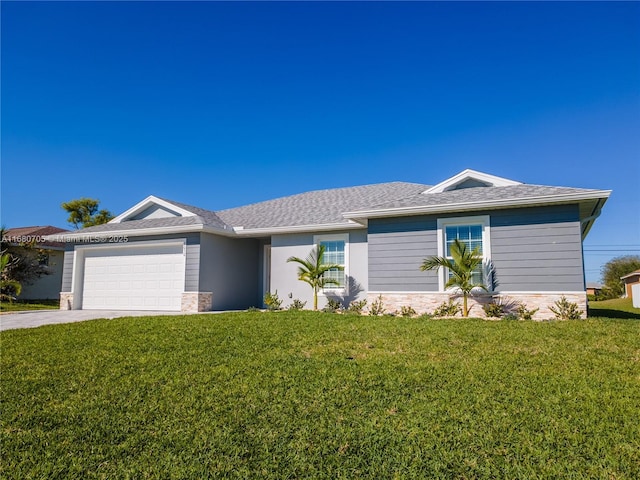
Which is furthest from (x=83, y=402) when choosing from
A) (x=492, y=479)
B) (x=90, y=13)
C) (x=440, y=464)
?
(x=90, y=13)

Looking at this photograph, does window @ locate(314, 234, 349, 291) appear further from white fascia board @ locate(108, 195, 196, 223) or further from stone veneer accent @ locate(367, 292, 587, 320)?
white fascia board @ locate(108, 195, 196, 223)

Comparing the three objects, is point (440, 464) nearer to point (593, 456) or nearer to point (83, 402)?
point (593, 456)

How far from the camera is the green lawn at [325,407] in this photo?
10.5ft

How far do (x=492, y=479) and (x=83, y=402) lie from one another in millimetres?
4288

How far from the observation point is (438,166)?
712 inches

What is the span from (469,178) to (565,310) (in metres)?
4.71

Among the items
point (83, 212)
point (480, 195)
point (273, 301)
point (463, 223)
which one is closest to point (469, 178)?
point (480, 195)

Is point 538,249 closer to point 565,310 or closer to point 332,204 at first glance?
point 565,310

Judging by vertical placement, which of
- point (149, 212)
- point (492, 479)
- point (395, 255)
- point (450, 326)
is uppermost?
point (149, 212)

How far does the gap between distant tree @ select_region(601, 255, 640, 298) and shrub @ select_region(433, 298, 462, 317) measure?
34.3 m

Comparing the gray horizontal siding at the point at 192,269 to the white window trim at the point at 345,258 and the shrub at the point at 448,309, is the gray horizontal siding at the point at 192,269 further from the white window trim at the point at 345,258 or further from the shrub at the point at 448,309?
the shrub at the point at 448,309

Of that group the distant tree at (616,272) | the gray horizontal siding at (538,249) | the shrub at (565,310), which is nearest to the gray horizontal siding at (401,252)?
the gray horizontal siding at (538,249)

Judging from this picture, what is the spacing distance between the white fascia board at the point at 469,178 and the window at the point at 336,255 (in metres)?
3.46

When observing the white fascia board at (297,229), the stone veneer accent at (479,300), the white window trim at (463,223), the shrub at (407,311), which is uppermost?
the white fascia board at (297,229)
